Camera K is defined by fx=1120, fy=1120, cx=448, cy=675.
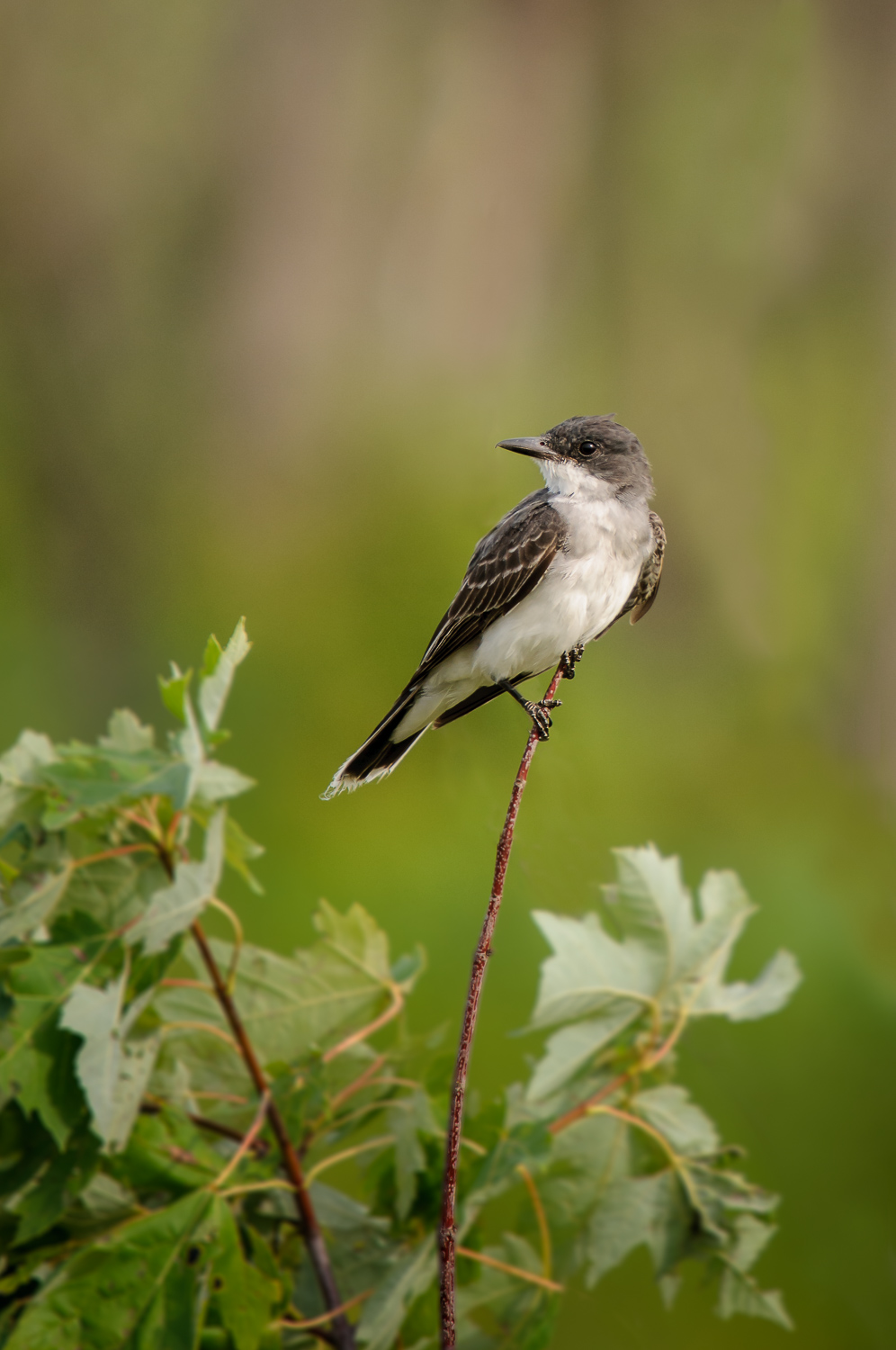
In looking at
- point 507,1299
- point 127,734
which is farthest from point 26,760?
point 507,1299

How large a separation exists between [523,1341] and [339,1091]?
20 centimetres

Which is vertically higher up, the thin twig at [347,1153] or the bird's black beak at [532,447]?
the bird's black beak at [532,447]

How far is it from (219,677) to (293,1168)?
348 mm

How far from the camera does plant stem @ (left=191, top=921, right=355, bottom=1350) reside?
2.25 ft

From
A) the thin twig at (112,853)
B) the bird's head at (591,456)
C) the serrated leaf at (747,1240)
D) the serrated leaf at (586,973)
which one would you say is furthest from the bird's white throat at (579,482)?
the serrated leaf at (747,1240)

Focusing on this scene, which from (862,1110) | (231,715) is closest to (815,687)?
(862,1110)

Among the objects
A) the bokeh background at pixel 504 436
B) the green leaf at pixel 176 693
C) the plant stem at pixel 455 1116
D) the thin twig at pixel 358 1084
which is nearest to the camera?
the plant stem at pixel 455 1116

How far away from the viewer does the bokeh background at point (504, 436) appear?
1.77 m

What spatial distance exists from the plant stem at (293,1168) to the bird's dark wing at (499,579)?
30 centimetres

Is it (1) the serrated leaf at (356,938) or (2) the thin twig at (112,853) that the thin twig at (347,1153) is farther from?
(2) the thin twig at (112,853)

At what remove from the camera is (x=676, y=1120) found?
801 mm

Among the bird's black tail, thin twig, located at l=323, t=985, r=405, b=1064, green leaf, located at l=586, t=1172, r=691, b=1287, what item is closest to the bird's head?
the bird's black tail

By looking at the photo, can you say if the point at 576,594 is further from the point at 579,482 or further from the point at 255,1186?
the point at 255,1186

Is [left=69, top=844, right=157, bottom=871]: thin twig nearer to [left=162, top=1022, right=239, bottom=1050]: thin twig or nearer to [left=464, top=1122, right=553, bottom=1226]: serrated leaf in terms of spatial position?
[left=162, top=1022, right=239, bottom=1050]: thin twig
